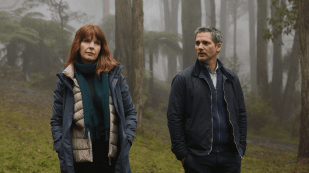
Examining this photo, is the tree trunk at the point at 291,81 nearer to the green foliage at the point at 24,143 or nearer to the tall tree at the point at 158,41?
the tall tree at the point at 158,41

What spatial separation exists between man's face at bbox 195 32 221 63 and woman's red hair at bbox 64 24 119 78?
93 cm

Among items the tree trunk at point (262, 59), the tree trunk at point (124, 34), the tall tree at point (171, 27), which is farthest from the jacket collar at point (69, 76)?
the tall tree at point (171, 27)

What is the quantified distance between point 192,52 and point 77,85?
16.7 meters

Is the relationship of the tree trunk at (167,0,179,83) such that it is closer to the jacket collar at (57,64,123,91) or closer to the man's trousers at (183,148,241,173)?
the man's trousers at (183,148,241,173)

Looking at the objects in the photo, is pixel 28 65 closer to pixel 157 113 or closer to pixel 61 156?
pixel 157 113

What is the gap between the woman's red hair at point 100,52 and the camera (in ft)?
8.33

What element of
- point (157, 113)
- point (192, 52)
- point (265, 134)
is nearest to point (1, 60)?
point (157, 113)

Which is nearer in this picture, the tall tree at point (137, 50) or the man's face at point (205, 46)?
the man's face at point (205, 46)

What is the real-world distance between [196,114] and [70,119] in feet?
4.10

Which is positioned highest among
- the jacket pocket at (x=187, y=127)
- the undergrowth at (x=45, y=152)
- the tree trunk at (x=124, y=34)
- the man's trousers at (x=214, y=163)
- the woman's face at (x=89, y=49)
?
the tree trunk at (x=124, y=34)

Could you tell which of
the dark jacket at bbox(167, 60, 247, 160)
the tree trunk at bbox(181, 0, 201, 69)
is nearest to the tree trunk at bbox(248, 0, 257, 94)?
the tree trunk at bbox(181, 0, 201, 69)

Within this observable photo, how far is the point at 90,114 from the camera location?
2.41 m

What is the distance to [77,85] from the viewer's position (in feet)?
8.13

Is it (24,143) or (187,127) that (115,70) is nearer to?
(187,127)
